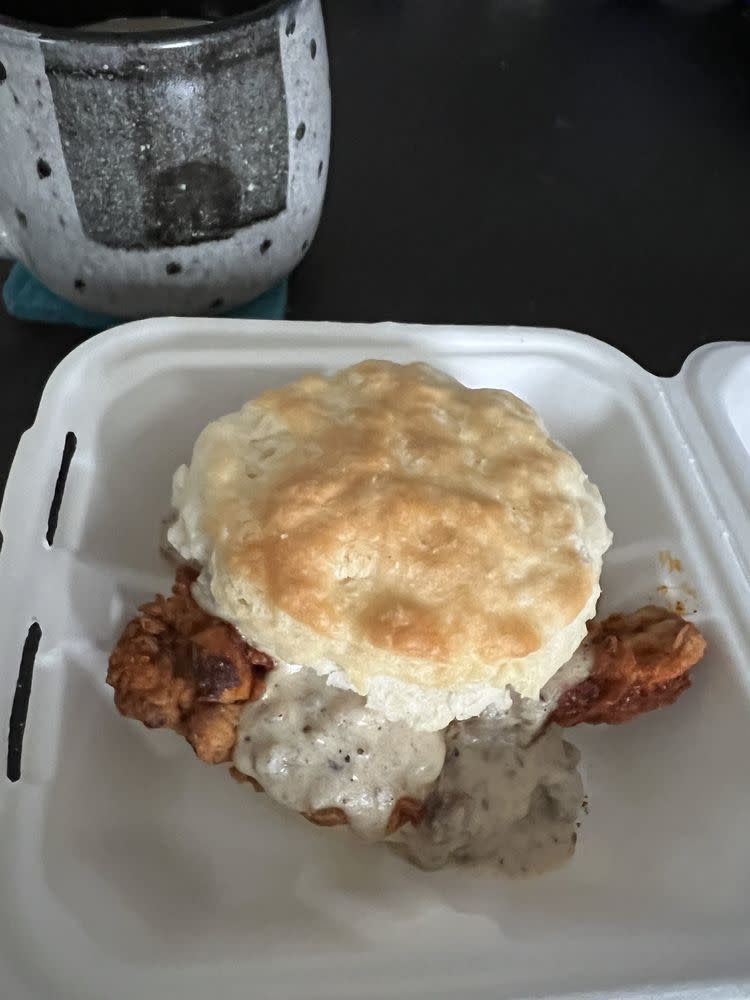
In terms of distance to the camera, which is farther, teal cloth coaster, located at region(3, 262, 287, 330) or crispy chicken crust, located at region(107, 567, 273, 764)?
teal cloth coaster, located at region(3, 262, 287, 330)

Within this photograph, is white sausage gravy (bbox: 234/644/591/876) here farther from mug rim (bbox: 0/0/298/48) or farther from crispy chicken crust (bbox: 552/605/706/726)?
mug rim (bbox: 0/0/298/48)

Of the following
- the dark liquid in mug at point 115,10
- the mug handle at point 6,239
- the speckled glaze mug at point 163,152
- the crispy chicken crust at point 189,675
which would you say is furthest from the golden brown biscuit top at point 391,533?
the dark liquid in mug at point 115,10

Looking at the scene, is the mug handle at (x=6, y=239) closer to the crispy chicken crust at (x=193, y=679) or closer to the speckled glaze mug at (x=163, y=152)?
the speckled glaze mug at (x=163, y=152)

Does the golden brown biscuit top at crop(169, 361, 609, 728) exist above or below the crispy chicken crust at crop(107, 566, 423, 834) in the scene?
above

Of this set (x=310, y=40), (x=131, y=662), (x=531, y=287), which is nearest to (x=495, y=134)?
(x=531, y=287)

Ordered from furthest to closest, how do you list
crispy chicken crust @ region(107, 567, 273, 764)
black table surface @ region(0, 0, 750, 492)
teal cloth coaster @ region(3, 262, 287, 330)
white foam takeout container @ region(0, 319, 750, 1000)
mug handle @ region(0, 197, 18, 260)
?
black table surface @ region(0, 0, 750, 492) < teal cloth coaster @ region(3, 262, 287, 330) < mug handle @ region(0, 197, 18, 260) < crispy chicken crust @ region(107, 567, 273, 764) < white foam takeout container @ region(0, 319, 750, 1000)

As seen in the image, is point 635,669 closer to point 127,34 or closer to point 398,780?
point 398,780

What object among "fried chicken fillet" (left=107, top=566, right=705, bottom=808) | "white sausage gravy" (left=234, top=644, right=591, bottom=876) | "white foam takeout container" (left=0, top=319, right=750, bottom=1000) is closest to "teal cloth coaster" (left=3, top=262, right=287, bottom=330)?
"white foam takeout container" (left=0, top=319, right=750, bottom=1000)
